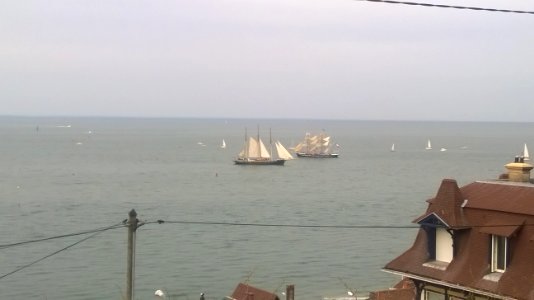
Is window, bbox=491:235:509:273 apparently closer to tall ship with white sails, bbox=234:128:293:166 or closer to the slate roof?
the slate roof

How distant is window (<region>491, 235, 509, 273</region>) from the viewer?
14602 millimetres

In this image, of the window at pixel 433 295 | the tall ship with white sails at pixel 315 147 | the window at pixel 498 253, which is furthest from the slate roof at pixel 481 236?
the tall ship with white sails at pixel 315 147

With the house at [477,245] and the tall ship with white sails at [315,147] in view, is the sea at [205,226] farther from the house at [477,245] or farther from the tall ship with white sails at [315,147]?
the tall ship with white sails at [315,147]

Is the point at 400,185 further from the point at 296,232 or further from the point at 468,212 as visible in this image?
the point at 468,212

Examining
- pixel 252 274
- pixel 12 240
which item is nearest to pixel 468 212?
pixel 252 274

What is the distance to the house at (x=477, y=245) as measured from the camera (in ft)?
46.3

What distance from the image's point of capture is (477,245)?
14.9 metres

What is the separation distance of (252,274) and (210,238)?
9646mm

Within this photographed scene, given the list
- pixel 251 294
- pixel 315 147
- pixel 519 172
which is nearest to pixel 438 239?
pixel 519 172

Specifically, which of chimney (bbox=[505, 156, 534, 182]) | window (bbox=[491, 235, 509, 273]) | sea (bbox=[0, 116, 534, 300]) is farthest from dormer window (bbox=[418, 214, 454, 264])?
sea (bbox=[0, 116, 534, 300])

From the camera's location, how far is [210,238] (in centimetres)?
4512

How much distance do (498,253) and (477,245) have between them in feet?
1.41

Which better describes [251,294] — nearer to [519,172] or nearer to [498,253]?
[519,172]

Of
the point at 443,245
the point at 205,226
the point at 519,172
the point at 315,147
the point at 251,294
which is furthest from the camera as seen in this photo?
the point at 315,147
